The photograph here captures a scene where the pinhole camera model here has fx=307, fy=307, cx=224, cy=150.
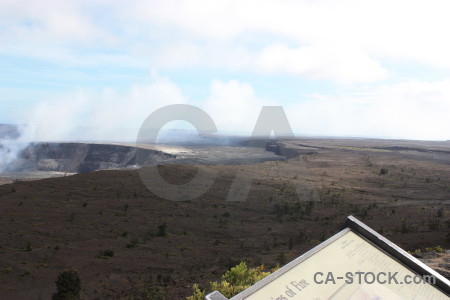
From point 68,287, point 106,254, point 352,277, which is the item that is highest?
point 352,277

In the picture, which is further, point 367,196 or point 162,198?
point 367,196

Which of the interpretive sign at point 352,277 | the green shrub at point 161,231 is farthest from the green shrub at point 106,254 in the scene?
the interpretive sign at point 352,277

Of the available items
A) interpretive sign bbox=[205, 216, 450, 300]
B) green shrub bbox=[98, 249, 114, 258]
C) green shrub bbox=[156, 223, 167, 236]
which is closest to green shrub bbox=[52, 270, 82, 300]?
green shrub bbox=[98, 249, 114, 258]

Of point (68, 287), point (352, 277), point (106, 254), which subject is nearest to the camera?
point (352, 277)

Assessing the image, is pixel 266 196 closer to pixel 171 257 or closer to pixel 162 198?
pixel 162 198

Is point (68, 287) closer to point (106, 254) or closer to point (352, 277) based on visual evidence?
point (106, 254)

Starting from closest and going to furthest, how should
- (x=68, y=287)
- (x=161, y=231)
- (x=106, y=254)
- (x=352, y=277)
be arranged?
(x=352, y=277), (x=68, y=287), (x=106, y=254), (x=161, y=231)

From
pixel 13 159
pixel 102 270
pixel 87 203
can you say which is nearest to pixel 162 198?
pixel 87 203

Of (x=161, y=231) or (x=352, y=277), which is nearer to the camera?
(x=352, y=277)

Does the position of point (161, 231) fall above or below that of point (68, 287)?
below

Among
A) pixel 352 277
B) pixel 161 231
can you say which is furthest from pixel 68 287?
pixel 161 231
